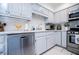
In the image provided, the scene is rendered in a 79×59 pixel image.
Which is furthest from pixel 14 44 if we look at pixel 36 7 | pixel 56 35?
pixel 56 35

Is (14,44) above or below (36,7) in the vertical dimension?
below

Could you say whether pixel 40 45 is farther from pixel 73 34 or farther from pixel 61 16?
pixel 61 16

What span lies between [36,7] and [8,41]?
4.51 feet

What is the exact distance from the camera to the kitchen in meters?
1.39

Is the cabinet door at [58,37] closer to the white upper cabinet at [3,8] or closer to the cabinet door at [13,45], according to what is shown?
the cabinet door at [13,45]

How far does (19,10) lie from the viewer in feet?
6.01

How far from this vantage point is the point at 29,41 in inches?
67.2

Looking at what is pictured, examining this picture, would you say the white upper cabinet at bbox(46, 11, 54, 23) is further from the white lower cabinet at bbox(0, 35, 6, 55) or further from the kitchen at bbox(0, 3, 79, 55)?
the white lower cabinet at bbox(0, 35, 6, 55)

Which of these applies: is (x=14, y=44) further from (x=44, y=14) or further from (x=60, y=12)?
(x=60, y=12)

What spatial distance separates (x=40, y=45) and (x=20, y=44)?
25.7 inches

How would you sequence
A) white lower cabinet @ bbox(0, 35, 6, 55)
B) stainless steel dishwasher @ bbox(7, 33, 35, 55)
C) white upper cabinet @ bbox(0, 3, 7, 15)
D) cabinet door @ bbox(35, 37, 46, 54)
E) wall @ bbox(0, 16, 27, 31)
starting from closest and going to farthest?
white lower cabinet @ bbox(0, 35, 6, 55)
stainless steel dishwasher @ bbox(7, 33, 35, 55)
white upper cabinet @ bbox(0, 3, 7, 15)
wall @ bbox(0, 16, 27, 31)
cabinet door @ bbox(35, 37, 46, 54)

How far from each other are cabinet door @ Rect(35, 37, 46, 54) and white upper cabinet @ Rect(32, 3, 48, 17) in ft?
2.81

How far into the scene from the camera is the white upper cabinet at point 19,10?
64.1 inches

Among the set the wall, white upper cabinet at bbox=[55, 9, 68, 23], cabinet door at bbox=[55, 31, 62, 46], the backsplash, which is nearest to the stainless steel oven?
cabinet door at bbox=[55, 31, 62, 46]
